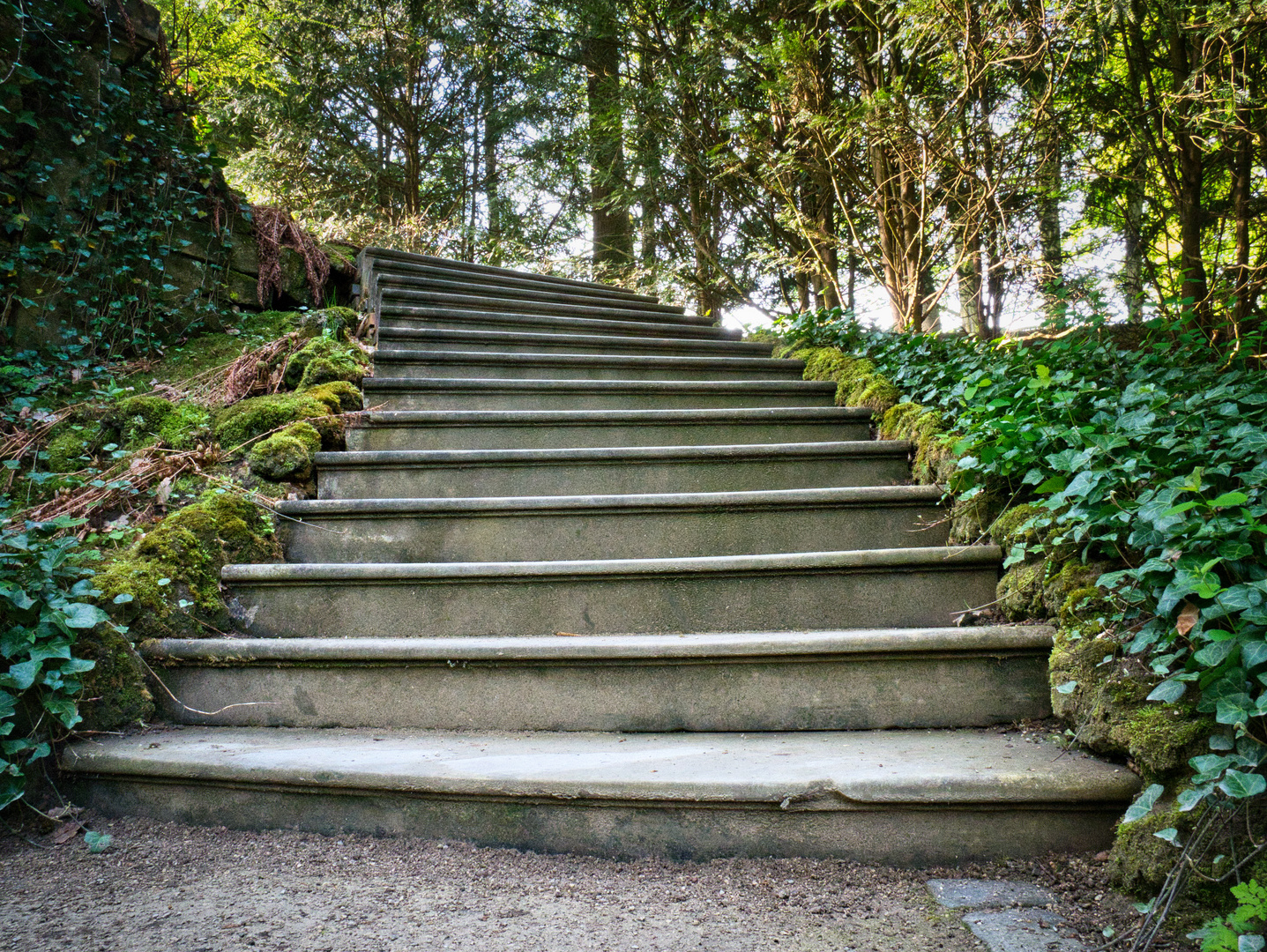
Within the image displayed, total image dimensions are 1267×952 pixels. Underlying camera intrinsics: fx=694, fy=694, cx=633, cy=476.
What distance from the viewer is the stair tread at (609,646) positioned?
1.57m

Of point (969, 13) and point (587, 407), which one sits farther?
point (969, 13)

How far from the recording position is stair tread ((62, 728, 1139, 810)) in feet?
4.12

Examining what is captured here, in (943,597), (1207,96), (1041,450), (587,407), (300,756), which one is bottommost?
(300,756)

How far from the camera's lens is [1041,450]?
1.82 meters

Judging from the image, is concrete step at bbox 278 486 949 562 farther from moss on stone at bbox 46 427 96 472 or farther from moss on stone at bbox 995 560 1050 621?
moss on stone at bbox 46 427 96 472

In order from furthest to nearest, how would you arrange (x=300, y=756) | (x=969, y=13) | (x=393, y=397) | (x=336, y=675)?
(x=969, y=13), (x=393, y=397), (x=336, y=675), (x=300, y=756)

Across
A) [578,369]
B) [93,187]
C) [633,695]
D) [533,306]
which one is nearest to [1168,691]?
[633,695]

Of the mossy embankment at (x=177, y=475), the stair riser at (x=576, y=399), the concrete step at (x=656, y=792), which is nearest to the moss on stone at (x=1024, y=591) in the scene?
the concrete step at (x=656, y=792)

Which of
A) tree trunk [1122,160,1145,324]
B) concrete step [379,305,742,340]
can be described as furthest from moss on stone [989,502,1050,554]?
tree trunk [1122,160,1145,324]

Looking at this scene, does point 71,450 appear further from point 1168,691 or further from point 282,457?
point 1168,691

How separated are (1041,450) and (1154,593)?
628 mm

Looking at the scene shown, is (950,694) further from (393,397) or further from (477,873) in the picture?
(393,397)

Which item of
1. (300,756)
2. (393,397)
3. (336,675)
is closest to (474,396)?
(393,397)

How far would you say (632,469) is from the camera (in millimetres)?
2535
